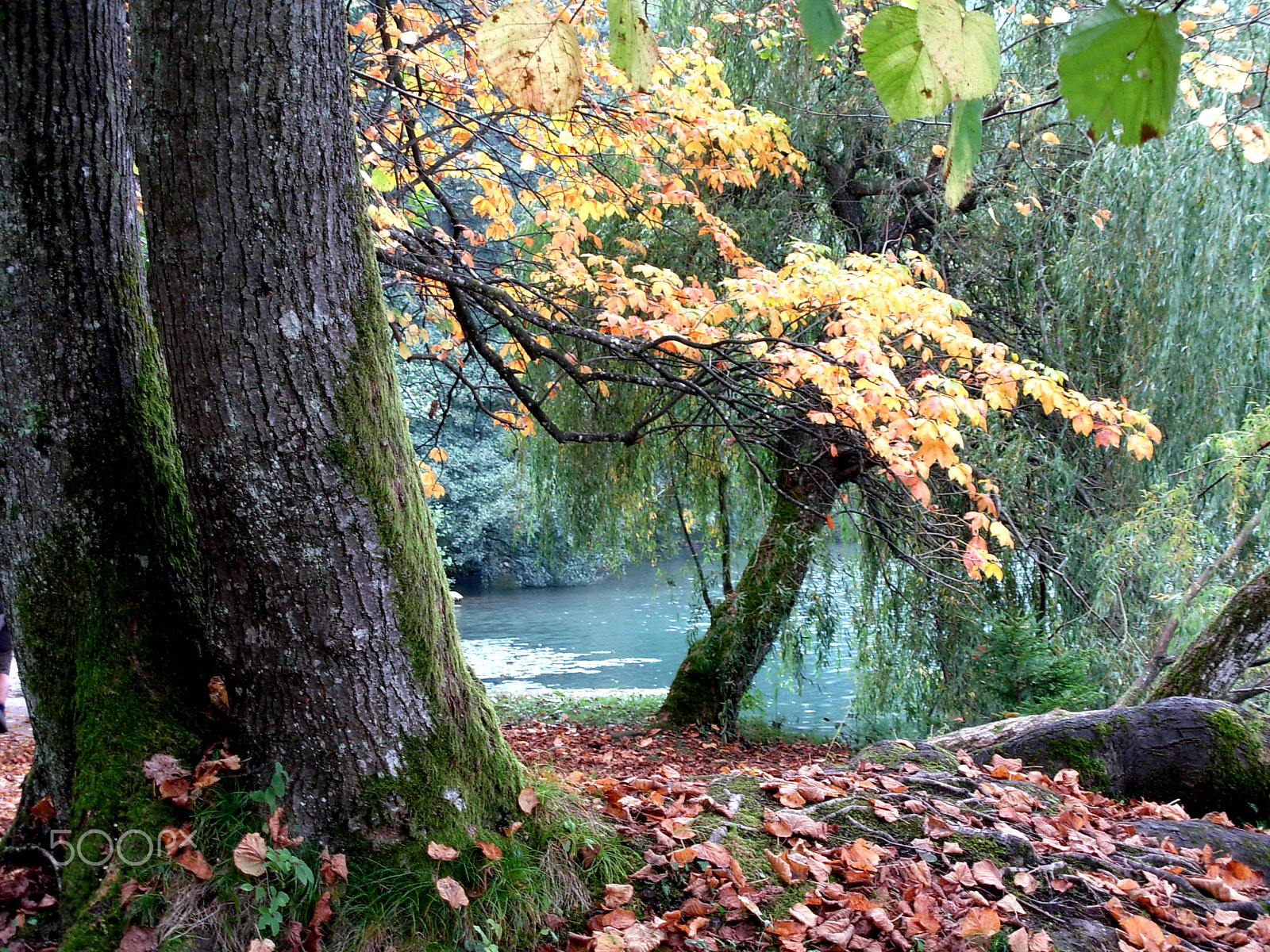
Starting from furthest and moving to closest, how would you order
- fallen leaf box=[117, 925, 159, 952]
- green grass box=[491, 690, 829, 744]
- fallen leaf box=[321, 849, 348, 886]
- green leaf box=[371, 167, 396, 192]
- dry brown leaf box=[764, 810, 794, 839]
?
green grass box=[491, 690, 829, 744] → green leaf box=[371, 167, 396, 192] → dry brown leaf box=[764, 810, 794, 839] → fallen leaf box=[321, 849, 348, 886] → fallen leaf box=[117, 925, 159, 952]

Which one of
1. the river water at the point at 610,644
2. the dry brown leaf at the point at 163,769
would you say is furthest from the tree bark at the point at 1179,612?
the dry brown leaf at the point at 163,769

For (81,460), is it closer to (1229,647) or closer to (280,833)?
(280,833)

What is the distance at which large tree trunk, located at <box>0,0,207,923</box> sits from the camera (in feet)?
6.38

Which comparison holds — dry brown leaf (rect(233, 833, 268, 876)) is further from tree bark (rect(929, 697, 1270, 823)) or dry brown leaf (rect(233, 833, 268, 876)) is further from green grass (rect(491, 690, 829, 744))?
green grass (rect(491, 690, 829, 744))

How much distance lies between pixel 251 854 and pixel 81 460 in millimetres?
951

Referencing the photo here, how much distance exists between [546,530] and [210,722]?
6.77 metres

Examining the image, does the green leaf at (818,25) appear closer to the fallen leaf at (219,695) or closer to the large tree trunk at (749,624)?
the fallen leaf at (219,695)

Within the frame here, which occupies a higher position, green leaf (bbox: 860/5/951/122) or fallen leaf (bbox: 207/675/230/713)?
green leaf (bbox: 860/5/951/122)

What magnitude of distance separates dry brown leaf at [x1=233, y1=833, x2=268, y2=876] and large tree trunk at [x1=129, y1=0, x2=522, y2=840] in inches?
4.0

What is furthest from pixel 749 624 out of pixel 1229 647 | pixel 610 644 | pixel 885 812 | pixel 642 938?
pixel 610 644

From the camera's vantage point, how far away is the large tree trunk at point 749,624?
689cm

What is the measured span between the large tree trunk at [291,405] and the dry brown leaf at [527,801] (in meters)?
0.17

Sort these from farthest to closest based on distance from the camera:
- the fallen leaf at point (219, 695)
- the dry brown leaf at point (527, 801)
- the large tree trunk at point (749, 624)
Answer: the large tree trunk at point (749, 624)
the dry brown leaf at point (527, 801)
the fallen leaf at point (219, 695)

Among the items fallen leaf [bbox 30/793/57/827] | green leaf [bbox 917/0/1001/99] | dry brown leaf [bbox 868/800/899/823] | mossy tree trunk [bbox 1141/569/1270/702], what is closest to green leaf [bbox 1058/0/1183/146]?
green leaf [bbox 917/0/1001/99]
